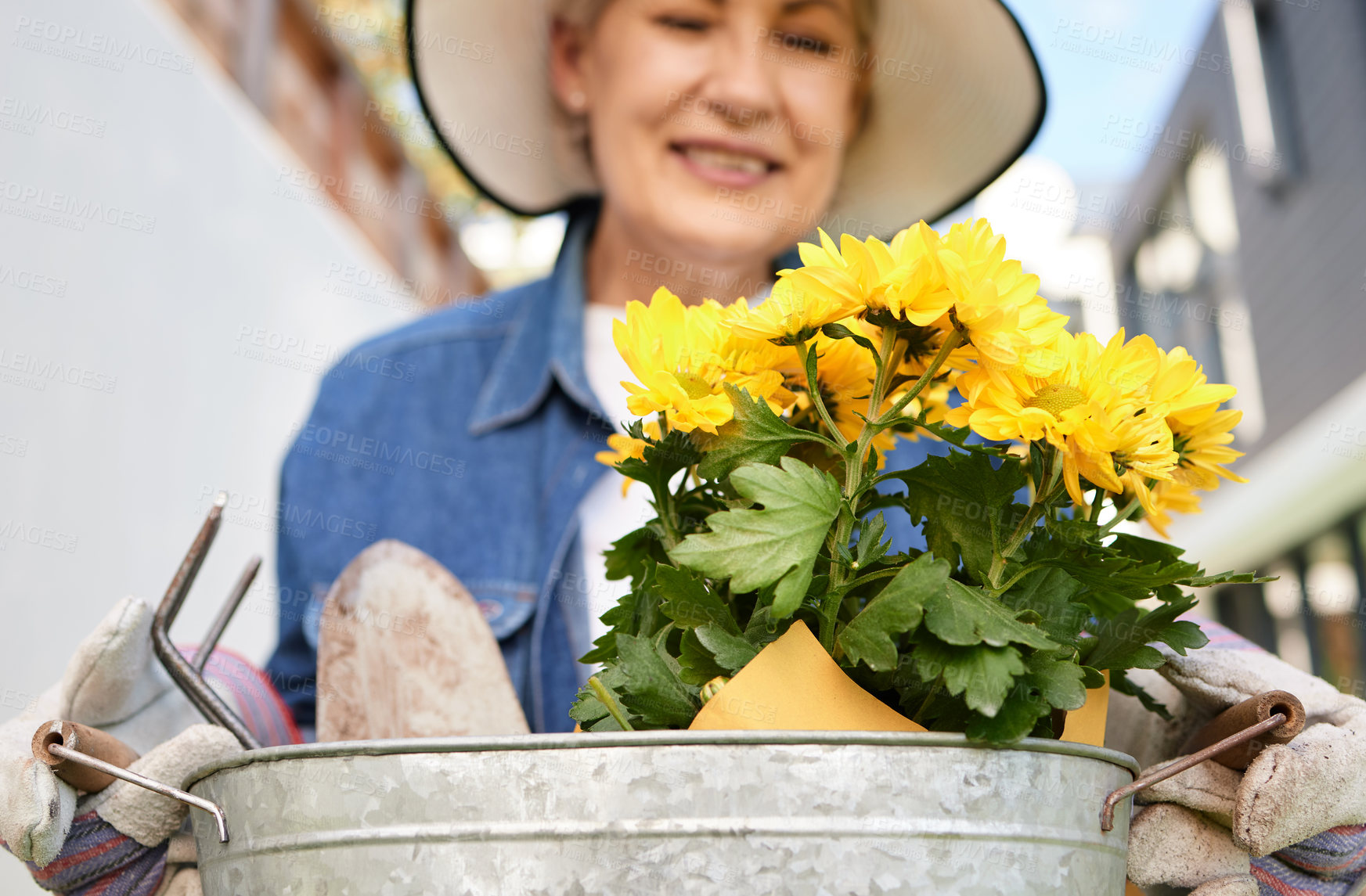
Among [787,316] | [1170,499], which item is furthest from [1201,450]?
[787,316]

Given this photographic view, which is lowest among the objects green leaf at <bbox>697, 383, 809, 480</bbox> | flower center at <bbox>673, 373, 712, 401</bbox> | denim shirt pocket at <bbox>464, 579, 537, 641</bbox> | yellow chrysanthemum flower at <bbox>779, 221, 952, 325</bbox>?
denim shirt pocket at <bbox>464, 579, 537, 641</bbox>

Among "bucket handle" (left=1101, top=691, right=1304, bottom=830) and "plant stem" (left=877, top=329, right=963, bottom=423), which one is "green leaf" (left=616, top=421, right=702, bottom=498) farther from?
"bucket handle" (left=1101, top=691, right=1304, bottom=830)

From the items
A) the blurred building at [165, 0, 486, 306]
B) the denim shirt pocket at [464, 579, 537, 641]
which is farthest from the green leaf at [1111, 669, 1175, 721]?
the blurred building at [165, 0, 486, 306]

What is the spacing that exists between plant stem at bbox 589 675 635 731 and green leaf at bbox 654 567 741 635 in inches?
2.0

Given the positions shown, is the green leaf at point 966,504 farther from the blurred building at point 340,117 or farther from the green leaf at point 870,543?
the blurred building at point 340,117

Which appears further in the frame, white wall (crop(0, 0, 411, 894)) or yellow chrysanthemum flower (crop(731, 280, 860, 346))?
white wall (crop(0, 0, 411, 894))

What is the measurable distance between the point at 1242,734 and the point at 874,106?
110 cm

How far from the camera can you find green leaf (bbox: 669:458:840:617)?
19.7 inches

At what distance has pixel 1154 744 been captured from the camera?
2.36 feet

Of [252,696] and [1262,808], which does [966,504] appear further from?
[252,696]

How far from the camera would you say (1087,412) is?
512 millimetres

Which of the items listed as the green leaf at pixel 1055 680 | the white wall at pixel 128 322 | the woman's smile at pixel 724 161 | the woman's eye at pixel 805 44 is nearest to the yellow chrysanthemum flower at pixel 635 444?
the green leaf at pixel 1055 680

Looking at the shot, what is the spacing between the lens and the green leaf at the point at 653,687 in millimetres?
560

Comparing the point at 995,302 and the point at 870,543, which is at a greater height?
the point at 995,302
